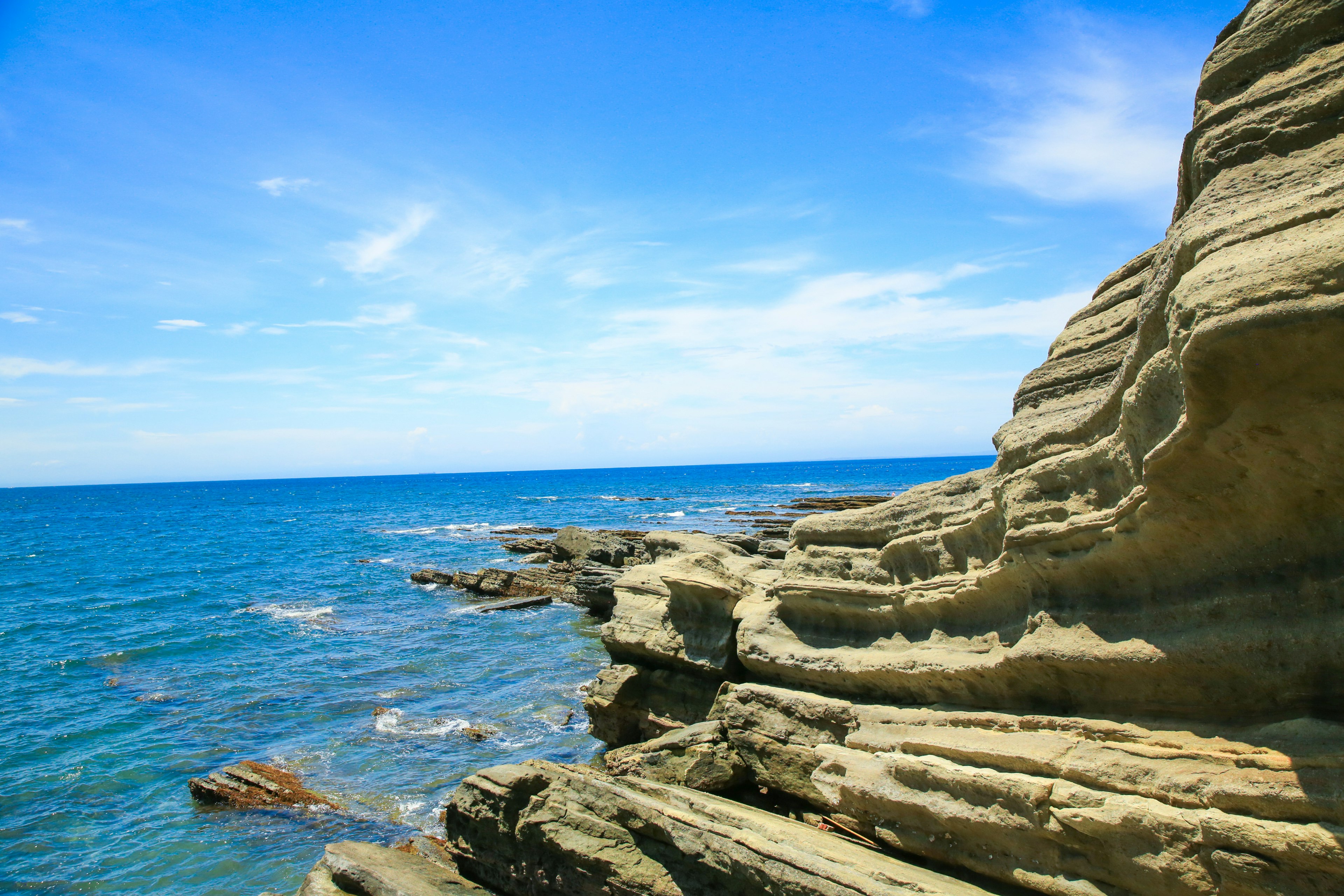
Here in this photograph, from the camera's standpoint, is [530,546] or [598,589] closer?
[598,589]

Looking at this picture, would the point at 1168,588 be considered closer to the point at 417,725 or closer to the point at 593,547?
the point at 417,725

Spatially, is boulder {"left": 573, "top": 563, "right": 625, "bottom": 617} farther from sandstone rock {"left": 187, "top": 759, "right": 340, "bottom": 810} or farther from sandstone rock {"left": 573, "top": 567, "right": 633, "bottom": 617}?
sandstone rock {"left": 187, "top": 759, "right": 340, "bottom": 810}

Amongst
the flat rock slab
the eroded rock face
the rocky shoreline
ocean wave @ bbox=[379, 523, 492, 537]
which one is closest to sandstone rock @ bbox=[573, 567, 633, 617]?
the flat rock slab

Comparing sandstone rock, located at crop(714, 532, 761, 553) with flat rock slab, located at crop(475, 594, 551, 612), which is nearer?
flat rock slab, located at crop(475, 594, 551, 612)

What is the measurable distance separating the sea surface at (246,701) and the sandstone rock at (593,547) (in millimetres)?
3818

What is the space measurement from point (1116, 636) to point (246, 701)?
15730 mm

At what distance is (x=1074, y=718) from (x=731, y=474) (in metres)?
167

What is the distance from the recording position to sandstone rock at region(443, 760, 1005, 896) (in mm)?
5137

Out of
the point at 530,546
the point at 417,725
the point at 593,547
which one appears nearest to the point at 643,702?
the point at 417,725

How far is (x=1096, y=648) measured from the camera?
5.38 metres

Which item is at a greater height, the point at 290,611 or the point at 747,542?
the point at 747,542

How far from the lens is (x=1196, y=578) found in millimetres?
4895

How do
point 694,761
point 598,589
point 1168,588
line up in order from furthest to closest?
1. point 598,589
2. point 694,761
3. point 1168,588

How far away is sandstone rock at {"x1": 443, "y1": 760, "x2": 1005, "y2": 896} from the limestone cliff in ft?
0.09
